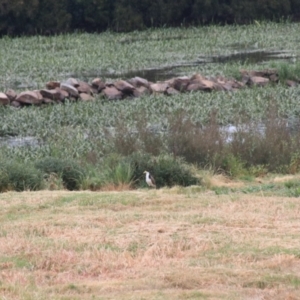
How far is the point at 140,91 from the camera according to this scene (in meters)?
25.0

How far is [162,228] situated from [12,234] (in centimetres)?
152

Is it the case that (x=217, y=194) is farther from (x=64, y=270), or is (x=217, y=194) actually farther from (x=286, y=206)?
(x=64, y=270)

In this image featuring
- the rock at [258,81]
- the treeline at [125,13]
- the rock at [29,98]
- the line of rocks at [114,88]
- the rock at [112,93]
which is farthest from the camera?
the treeline at [125,13]

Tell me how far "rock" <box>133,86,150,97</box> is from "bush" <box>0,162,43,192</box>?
1159cm

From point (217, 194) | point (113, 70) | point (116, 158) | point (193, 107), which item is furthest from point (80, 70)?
point (217, 194)

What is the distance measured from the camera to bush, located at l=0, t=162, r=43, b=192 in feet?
43.2

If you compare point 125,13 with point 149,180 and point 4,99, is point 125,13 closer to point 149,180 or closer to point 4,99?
point 4,99

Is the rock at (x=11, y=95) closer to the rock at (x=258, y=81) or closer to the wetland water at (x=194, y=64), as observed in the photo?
the wetland water at (x=194, y=64)

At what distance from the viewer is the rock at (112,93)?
2447cm

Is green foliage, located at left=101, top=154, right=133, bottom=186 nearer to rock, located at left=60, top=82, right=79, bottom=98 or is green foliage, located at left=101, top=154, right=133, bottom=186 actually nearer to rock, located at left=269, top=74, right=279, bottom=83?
rock, located at left=60, top=82, right=79, bottom=98

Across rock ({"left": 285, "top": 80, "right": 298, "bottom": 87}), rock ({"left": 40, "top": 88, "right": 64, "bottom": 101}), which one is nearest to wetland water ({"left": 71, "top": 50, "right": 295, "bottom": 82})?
rock ({"left": 285, "top": 80, "right": 298, "bottom": 87})

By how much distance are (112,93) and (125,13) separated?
26.9 metres

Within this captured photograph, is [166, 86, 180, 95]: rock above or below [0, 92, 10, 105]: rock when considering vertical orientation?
below

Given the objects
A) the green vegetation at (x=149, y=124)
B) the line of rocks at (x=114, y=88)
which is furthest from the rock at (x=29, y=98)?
the green vegetation at (x=149, y=124)
